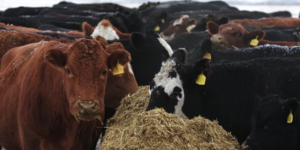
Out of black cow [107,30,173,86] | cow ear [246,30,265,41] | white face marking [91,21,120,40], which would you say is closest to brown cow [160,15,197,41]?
white face marking [91,21,120,40]

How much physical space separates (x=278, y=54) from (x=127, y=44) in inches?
94.2

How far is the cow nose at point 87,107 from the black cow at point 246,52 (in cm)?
265

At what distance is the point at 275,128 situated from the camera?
2.81 m

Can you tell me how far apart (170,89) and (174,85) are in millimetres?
60

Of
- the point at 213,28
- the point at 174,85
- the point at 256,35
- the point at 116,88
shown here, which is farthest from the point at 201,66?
the point at 213,28

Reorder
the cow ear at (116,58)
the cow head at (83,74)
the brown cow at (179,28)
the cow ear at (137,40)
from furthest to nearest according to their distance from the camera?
the brown cow at (179,28) → the cow ear at (137,40) → the cow ear at (116,58) → the cow head at (83,74)

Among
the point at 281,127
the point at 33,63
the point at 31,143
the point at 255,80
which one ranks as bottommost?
the point at 31,143

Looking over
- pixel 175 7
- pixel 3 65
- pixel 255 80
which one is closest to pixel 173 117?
pixel 255 80

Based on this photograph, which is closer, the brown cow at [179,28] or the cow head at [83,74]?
the cow head at [83,74]

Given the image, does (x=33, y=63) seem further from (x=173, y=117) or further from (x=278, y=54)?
(x=278, y=54)

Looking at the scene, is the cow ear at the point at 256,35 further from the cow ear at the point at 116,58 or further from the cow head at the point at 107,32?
the cow ear at the point at 116,58

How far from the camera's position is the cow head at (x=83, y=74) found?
2.45 metres

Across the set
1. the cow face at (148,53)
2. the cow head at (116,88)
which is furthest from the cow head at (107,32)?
the cow head at (116,88)

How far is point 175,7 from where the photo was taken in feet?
59.5
